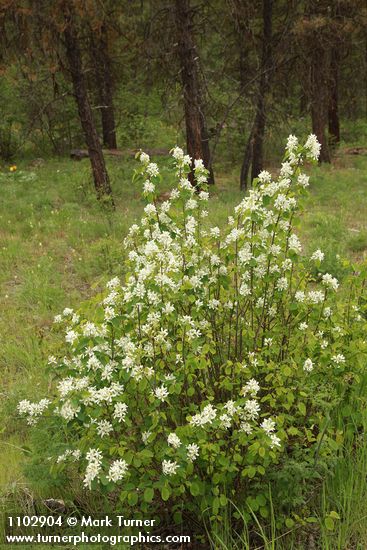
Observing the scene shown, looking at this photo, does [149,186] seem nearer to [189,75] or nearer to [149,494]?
[149,494]

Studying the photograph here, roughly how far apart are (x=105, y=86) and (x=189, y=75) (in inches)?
330

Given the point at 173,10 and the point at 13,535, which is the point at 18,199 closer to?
the point at 173,10

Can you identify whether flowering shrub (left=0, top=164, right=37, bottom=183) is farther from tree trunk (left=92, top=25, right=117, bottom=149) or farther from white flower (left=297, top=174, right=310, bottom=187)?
white flower (left=297, top=174, right=310, bottom=187)

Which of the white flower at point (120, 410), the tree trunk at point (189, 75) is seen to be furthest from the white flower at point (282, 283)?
the tree trunk at point (189, 75)

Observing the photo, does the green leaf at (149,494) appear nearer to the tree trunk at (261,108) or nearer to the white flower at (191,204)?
the white flower at (191,204)

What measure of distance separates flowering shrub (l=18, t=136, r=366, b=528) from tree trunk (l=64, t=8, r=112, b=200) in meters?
8.70

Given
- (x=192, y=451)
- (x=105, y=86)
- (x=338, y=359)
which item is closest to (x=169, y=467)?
(x=192, y=451)

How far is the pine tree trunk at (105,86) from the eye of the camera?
18703mm

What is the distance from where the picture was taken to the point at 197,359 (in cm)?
302

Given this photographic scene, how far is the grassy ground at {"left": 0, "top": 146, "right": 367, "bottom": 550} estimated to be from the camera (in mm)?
4134

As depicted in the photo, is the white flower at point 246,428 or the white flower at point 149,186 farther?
the white flower at point 149,186

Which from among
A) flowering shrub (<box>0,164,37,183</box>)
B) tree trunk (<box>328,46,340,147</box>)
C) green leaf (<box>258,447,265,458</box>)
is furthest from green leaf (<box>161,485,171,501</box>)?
tree trunk (<box>328,46,340,147</box>)

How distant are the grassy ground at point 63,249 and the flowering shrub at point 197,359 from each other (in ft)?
1.27

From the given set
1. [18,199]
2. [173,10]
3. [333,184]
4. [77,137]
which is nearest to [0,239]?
[18,199]
